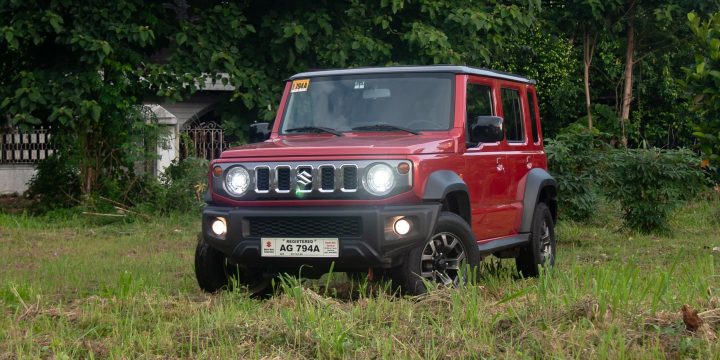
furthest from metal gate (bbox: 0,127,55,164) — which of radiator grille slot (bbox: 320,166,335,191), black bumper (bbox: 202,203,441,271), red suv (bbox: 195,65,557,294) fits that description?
radiator grille slot (bbox: 320,166,335,191)

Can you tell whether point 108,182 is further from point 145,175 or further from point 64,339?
point 64,339

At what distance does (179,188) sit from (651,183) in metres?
6.82

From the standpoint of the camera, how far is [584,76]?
2784cm

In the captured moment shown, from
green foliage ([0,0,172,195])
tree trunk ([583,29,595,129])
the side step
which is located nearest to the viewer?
the side step

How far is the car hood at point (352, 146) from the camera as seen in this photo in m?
7.93

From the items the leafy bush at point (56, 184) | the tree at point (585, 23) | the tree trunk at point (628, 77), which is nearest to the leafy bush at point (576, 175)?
the leafy bush at point (56, 184)

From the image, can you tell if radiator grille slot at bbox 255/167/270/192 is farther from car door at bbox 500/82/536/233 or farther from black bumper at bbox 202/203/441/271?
car door at bbox 500/82/536/233

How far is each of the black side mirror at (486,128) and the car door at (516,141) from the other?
2.91 feet

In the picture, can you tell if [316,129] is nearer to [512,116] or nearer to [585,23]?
[512,116]

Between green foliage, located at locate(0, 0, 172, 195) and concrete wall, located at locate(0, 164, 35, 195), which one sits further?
concrete wall, located at locate(0, 164, 35, 195)

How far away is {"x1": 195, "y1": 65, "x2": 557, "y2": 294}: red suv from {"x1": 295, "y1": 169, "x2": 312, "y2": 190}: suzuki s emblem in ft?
0.03

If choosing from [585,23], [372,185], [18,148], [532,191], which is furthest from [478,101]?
[585,23]

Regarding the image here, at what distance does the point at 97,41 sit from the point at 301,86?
727 cm

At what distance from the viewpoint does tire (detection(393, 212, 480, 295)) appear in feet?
26.1
